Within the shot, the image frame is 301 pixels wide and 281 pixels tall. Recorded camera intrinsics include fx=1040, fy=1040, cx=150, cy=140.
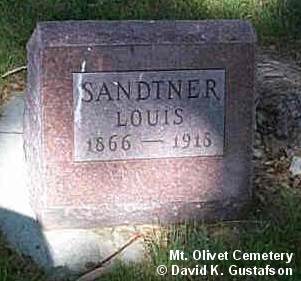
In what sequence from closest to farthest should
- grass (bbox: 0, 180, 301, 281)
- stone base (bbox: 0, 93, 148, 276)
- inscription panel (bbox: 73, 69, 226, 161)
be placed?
grass (bbox: 0, 180, 301, 281), stone base (bbox: 0, 93, 148, 276), inscription panel (bbox: 73, 69, 226, 161)

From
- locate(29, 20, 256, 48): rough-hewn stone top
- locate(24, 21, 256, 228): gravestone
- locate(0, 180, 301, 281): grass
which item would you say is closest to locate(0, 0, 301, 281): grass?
locate(0, 180, 301, 281): grass

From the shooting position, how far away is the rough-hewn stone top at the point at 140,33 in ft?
13.5

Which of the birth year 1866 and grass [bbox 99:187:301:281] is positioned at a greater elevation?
the birth year 1866

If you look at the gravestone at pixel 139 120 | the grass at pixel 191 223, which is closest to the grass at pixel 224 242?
the grass at pixel 191 223

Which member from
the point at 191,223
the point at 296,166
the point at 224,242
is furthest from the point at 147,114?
the point at 296,166

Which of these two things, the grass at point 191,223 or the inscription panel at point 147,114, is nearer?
the grass at point 191,223

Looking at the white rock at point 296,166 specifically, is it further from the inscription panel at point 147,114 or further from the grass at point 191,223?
the inscription panel at point 147,114

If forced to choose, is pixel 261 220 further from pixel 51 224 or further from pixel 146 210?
pixel 51 224

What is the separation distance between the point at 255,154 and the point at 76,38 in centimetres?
138

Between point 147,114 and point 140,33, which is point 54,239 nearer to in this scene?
point 147,114

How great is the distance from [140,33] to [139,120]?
1.18ft

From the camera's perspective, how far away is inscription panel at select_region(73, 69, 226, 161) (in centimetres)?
421

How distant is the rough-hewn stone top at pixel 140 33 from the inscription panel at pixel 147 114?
130mm

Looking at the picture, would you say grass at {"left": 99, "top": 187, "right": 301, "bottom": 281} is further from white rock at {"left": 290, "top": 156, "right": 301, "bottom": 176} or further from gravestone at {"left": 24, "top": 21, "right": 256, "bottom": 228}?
white rock at {"left": 290, "top": 156, "right": 301, "bottom": 176}
